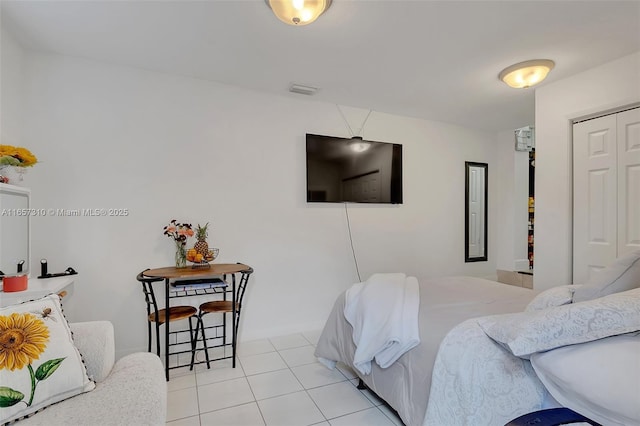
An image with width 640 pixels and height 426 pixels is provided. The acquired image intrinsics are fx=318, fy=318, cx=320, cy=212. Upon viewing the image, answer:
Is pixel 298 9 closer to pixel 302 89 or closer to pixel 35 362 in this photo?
pixel 302 89

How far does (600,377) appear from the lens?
0.99 metres

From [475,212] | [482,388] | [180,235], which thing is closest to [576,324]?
[482,388]

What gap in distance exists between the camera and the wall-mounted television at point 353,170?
3422mm

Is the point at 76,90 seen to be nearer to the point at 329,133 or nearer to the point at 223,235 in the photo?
the point at 223,235

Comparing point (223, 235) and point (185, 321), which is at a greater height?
point (223, 235)

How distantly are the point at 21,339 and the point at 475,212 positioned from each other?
Answer: 16.0 feet

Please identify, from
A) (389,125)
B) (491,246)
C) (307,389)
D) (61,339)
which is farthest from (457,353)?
(491,246)

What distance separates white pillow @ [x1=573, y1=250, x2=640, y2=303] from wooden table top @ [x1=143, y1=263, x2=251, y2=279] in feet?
7.23

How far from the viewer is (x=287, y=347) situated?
2.95m

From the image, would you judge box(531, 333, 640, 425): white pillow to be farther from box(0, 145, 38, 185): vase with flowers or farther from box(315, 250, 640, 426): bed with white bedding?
box(0, 145, 38, 185): vase with flowers

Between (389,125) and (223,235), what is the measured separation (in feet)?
7.87

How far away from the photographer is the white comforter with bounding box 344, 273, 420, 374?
1.71m

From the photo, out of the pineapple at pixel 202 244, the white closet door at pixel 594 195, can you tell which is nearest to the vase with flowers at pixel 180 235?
the pineapple at pixel 202 244

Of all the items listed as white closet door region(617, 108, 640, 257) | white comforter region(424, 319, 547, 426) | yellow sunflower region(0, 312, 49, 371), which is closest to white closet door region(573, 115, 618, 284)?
white closet door region(617, 108, 640, 257)
